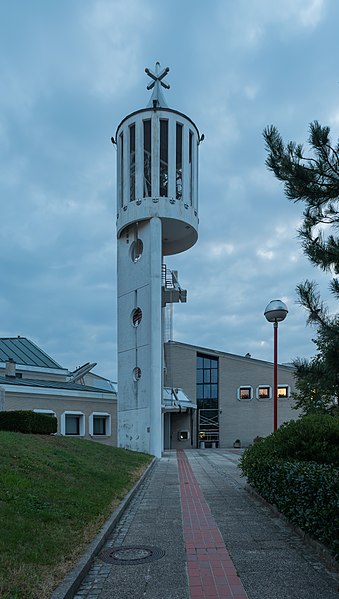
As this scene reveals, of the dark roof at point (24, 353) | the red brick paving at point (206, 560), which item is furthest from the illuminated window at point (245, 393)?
the red brick paving at point (206, 560)

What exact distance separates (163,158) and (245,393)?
22.8 meters

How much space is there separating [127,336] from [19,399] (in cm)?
694

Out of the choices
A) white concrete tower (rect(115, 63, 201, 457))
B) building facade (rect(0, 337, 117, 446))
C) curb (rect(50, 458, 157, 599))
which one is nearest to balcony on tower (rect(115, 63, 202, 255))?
white concrete tower (rect(115, 63, 201, 457))

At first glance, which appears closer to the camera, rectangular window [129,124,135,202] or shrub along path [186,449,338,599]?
shrub along path [186,449,338,599]

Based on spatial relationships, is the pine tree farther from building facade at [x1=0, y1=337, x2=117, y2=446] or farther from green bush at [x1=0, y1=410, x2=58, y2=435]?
building facade at [x1=0, y1=337, x2=117, y2=446]

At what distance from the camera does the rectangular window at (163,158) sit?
3100 centimetres

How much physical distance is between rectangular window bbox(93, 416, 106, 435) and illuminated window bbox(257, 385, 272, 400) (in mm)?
16870

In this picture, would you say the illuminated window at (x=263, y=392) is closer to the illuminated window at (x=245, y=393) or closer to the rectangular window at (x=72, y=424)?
the illuminated window at (x=245, y=393)

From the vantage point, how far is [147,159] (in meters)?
31.9

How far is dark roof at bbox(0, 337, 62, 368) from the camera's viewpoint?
39656 mm

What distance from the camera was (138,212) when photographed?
30.2 metres

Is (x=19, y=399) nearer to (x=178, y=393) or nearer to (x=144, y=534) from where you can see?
(x=178, y=393)

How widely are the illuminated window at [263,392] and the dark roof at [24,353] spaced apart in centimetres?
1732

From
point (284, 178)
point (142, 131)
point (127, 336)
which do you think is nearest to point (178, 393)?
point (127, 336)
